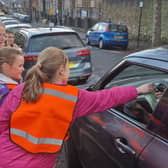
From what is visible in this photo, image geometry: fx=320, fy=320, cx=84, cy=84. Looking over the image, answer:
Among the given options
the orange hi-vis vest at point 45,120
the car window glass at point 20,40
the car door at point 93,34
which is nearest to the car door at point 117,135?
the orange hi-vis vest at point 45,120

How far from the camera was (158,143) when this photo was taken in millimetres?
1990

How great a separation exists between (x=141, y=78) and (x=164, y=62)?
70cm

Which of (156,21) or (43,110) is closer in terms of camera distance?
(43,110)

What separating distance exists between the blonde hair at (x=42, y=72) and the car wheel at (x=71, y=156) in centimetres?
143

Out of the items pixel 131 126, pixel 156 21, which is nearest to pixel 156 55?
pixel 131 126

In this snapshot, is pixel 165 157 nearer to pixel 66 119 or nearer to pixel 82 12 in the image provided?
pixel 66 119

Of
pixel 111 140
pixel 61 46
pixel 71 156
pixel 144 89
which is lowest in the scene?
pixel 71 156

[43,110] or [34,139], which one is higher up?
[43,110]

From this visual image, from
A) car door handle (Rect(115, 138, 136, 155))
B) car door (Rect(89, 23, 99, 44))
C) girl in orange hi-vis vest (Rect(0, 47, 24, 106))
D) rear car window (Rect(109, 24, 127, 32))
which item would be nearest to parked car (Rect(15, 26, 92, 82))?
girl in orange hi-vis vest (Rect(0, 47, 24, 106))

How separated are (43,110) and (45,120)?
6 centimetres

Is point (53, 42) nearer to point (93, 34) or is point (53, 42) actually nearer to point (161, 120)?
point (161, 120)

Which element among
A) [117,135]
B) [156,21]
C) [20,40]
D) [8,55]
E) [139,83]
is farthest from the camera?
[156,21]

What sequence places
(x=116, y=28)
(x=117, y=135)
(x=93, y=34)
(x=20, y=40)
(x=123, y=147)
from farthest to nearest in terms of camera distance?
(x=93, y=34) < (x=116, y=28) < (x=20, y=40) < (x=117, y=135) < (x=123, y=147)

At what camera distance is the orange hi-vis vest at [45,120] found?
1.95m
